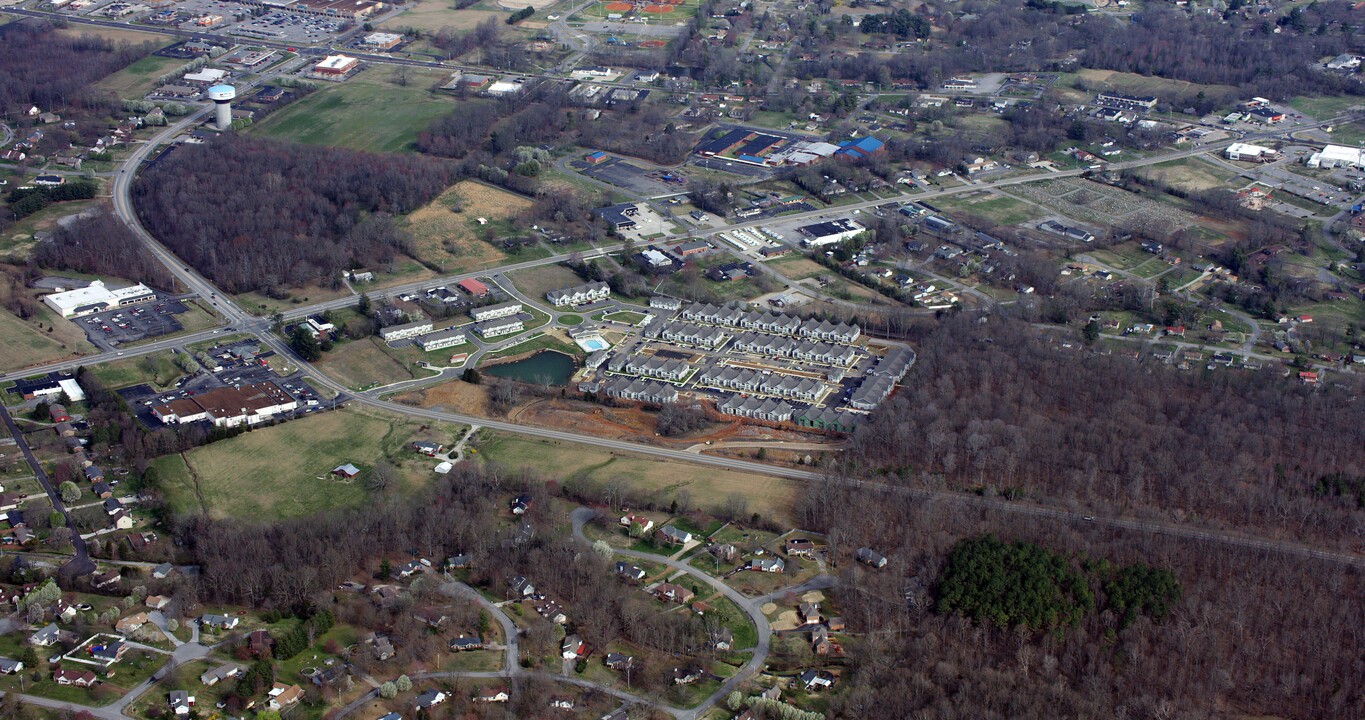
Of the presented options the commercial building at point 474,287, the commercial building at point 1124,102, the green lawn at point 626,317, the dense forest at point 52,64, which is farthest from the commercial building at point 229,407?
the commercial building at point 1124,102

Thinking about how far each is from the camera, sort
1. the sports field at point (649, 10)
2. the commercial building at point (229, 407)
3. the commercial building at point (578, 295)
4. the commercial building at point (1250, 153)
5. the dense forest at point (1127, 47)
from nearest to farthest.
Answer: the commercial building at point (229, 407)
the commercial building at point (578, 295)
the commercial building at point (1250, 153)
the dense forest at point (1127, 47)
the sports field at point (649, 10)

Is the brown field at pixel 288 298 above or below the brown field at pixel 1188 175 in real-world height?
below

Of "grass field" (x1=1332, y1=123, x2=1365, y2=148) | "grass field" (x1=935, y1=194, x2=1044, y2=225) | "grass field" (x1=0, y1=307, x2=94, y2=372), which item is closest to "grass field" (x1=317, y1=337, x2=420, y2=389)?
"grass field" (x1=0, y1=307, x2=94, y2=372)

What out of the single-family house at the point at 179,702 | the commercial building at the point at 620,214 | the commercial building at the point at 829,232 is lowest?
the commercial building at the point at 620,214

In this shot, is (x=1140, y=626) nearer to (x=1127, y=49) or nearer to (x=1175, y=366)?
(x=1175, y=366)

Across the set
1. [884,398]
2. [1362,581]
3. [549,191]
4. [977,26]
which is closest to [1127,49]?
[977,26]

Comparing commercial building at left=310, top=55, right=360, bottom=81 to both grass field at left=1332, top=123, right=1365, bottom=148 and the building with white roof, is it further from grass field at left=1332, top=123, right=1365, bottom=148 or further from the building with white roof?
grass field at left=1332, top=123, right=1365, bottom=148

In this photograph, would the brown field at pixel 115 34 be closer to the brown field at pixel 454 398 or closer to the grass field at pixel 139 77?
the grass field at pixel 139 77
